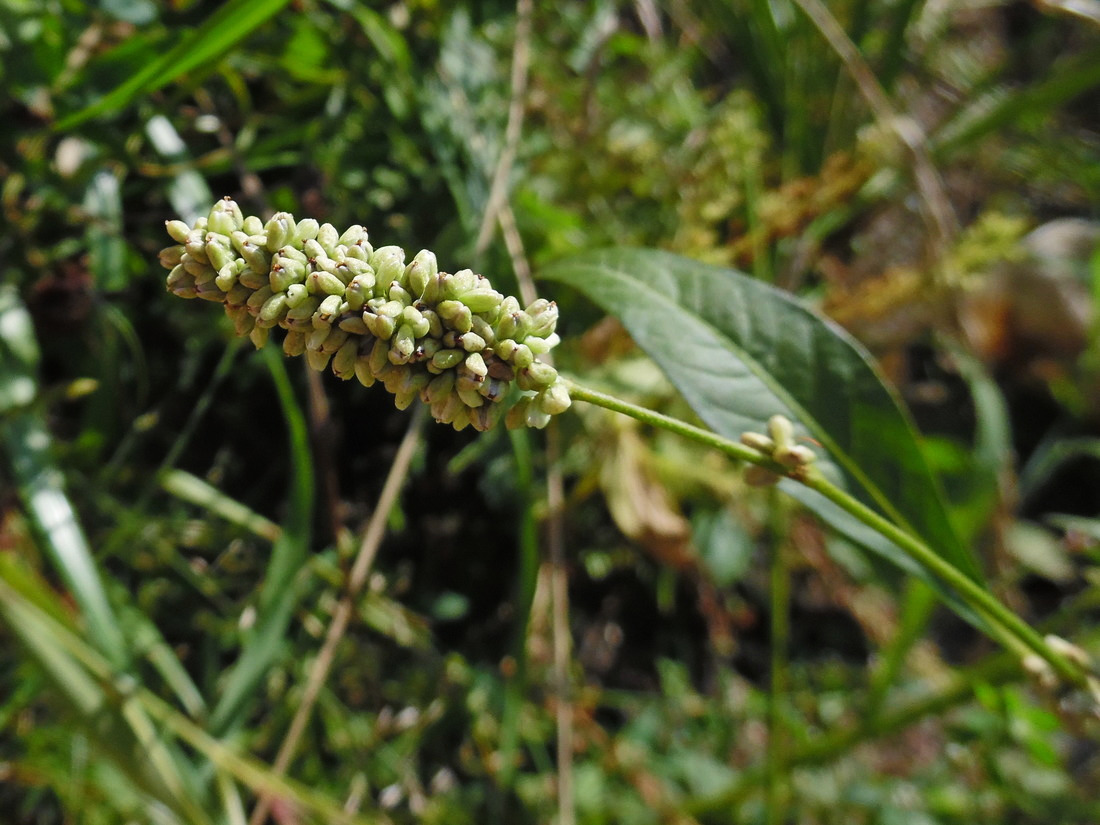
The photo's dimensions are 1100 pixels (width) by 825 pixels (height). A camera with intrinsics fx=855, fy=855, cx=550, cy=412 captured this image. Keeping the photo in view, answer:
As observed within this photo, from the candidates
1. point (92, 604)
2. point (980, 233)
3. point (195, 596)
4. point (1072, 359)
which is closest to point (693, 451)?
point (980, 233)

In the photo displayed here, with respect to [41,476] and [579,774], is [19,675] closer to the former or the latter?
[41,476]

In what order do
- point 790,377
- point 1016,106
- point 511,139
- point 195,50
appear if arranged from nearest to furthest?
1. point 790,377
2. point 195,50
3. point 511,139
4. point 1016,106

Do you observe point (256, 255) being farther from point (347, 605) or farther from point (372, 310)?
point (347, 605)

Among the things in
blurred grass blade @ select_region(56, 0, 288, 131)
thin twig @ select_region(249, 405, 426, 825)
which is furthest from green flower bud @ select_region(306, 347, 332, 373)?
thin twig @ select_region(249, 405, 426, 825)

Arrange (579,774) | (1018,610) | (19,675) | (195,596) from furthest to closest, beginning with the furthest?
(1018,610) < (579,774) < (195,596) < (19,675)

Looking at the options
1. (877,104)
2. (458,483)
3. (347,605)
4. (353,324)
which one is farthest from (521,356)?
(877,104)

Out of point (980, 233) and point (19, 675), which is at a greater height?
point (980, 233)

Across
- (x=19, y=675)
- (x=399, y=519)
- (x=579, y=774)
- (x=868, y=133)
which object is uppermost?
(x=868, y=133)
